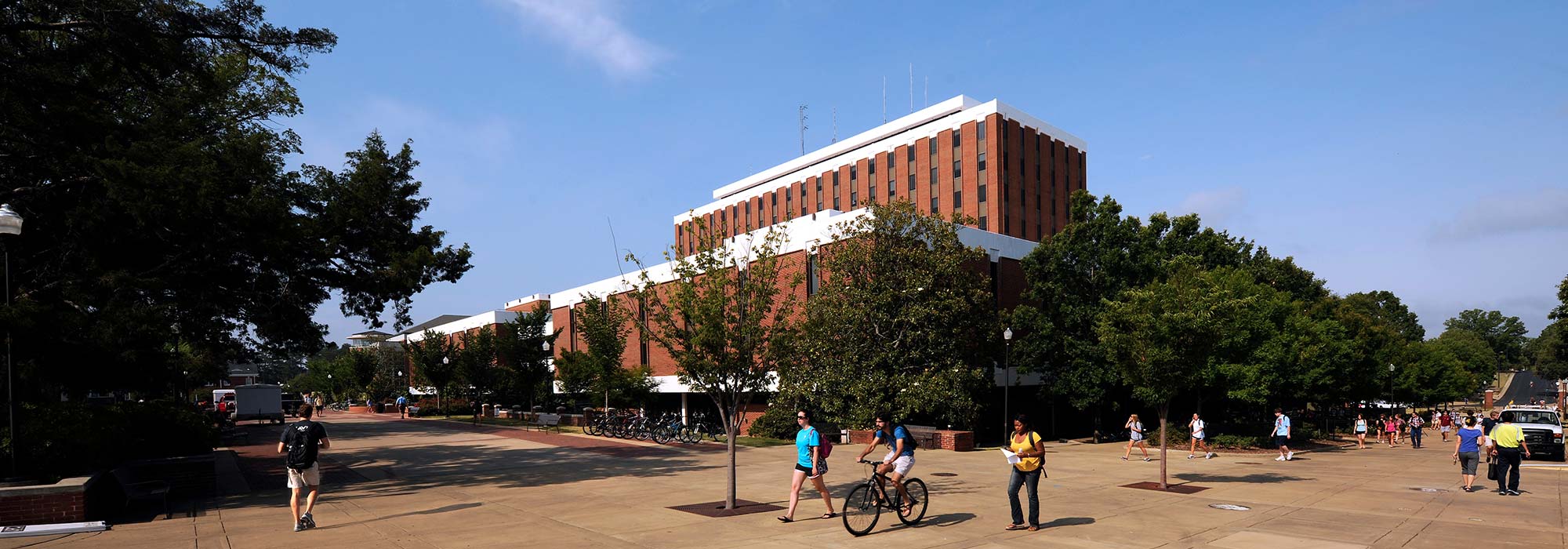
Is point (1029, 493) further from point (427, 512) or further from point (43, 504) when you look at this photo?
point (43, 504)

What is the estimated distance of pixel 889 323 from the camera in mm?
31641

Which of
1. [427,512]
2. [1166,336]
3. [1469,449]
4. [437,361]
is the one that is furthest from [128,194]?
[437,361]

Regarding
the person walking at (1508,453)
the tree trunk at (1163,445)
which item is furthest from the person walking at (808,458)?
the person walking at (1508,453)

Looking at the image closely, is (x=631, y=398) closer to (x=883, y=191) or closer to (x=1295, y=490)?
(x=1295, y=490)

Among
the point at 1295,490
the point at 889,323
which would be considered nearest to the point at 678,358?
the point at 1295,490

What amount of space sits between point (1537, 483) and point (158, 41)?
2838 centimetres

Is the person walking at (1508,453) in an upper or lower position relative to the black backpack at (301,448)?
lower

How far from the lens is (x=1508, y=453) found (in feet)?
54.3

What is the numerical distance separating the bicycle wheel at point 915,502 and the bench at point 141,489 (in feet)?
37.1

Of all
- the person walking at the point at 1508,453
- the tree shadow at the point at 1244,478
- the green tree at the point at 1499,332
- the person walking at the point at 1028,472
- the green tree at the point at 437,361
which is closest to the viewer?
the person walking at the point at 1028,472

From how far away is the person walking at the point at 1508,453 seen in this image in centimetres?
1652

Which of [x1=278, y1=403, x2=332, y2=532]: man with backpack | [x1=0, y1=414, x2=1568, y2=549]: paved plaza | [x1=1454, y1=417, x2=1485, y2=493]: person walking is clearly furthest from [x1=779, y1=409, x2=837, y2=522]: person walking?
[x1=1454, y1=417, x2=1485, y2=493]: person walking

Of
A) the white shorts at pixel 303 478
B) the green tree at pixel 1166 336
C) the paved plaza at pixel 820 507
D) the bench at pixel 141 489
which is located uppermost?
the green tree at pixel 1166 336

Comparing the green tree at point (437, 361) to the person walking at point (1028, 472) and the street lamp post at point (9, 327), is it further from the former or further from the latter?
the person walking at point (1028, 472)
